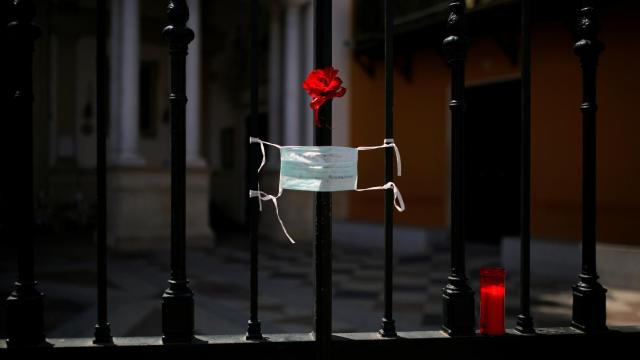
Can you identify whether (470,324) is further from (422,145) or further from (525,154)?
(422,145)

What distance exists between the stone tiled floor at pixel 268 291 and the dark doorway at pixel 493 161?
923 mm

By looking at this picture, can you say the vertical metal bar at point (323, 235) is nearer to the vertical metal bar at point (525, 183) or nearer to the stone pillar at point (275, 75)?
the vertical metal bar at point (525, 183)

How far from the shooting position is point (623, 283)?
7.04 m

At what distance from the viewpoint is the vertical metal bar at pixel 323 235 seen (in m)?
2.57

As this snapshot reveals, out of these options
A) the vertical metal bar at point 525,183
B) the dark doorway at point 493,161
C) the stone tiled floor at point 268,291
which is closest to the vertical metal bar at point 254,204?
the vertical metal bar at point 525,183

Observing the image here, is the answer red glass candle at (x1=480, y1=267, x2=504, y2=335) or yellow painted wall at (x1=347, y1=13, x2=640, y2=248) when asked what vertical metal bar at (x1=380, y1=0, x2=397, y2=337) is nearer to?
red glass candle at (x1=480, y1=267, x2=504, y2=335)

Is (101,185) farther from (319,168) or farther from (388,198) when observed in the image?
(388,198)

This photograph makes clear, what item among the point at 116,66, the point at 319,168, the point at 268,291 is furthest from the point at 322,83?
the point at 116,66

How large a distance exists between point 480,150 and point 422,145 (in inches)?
45.0

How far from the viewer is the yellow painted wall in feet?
27.1

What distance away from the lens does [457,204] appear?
2812mm

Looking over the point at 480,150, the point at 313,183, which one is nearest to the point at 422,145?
the point at 480,150

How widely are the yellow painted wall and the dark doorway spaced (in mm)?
421

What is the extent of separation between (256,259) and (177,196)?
0.45 metres
